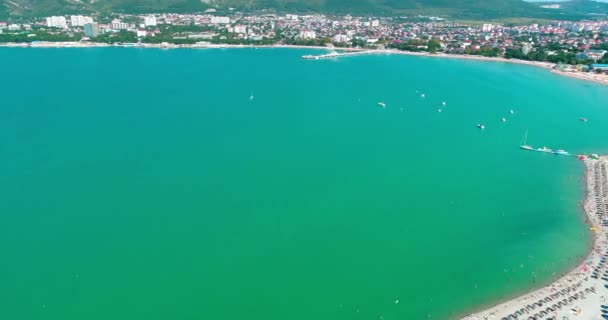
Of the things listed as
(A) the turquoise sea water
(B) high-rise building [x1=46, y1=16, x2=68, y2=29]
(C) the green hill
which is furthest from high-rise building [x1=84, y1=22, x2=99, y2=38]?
(C) the green hill

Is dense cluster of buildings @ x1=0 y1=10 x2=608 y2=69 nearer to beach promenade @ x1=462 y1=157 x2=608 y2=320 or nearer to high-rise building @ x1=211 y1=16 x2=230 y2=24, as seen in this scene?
high-rise building @ x1=211 y1=16 x2=230 y2=24

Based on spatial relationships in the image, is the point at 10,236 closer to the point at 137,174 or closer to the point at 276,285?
the point at 137,174

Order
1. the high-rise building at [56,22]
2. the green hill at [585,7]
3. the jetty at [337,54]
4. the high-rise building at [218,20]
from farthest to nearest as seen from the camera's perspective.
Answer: the green hill at [585,7] → the high-rise building at [218,20] → the high-rise building at [56,22] → the jetty at [337,54]

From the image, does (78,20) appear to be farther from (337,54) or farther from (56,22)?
(337,54)

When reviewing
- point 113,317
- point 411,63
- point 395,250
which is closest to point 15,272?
point 113,317

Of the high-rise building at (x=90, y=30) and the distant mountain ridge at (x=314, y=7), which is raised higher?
the distant mountain ridge at (x=314, y=7)

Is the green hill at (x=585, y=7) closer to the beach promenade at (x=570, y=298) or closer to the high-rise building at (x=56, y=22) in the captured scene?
the high-rise building at (x=56, y=22)

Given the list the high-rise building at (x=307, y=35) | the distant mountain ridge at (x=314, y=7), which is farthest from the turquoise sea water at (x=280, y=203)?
the distant mountain ridge at (x=314, y=7)

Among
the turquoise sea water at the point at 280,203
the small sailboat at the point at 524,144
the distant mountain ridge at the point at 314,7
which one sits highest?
the distant mountain ridge at the point at 314,7

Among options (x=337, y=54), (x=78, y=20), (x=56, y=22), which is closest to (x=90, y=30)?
(x=56, y=22)
